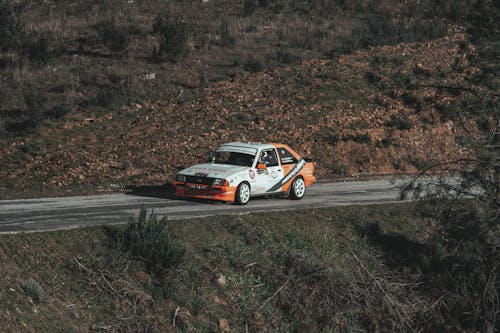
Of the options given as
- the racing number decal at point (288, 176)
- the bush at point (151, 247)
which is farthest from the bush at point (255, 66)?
the bush at point (151, 247)

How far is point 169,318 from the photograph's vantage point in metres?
12.1

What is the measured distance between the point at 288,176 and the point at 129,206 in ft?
15.6

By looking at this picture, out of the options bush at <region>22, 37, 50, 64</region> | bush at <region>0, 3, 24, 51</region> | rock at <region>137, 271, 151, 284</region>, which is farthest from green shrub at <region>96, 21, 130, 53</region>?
rock at <region>137, 271, 151, 284</region>

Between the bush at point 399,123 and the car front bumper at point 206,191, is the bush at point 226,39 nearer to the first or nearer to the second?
the bush at point 399,123

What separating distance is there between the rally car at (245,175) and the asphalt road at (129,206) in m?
0.33

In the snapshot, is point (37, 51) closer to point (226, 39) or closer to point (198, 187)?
point (226, 39)

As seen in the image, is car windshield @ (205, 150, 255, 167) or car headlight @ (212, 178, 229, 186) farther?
car windshield @ (205, 150, 255, 167)

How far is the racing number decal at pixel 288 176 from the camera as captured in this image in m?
19.6

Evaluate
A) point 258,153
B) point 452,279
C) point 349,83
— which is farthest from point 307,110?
point 452,279

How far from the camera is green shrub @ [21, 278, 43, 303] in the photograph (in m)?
11.1

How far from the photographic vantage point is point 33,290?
1115cm

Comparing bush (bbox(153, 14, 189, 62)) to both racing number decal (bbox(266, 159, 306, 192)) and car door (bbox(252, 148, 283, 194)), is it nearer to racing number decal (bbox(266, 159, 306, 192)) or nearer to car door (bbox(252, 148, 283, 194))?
racing number decal (bbox(266, 159, 306, 192))

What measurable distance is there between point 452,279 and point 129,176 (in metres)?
12.9

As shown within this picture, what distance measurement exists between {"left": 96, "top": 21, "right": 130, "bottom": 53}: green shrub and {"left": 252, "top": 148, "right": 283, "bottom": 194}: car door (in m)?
19.8
